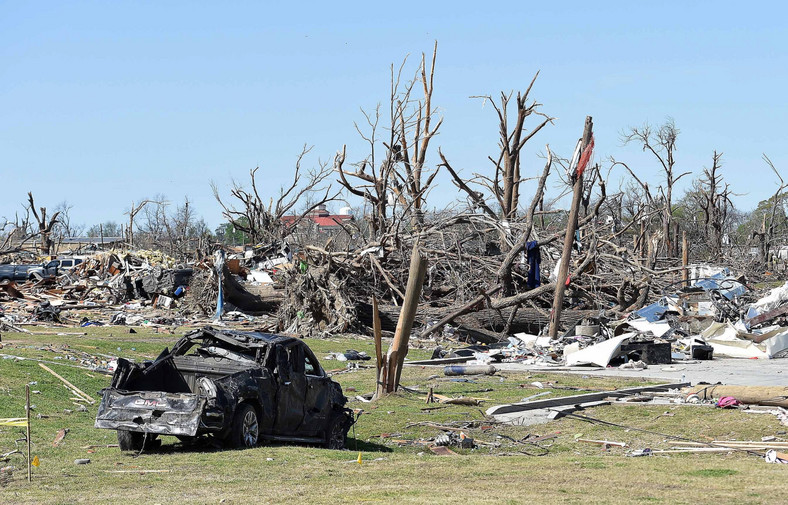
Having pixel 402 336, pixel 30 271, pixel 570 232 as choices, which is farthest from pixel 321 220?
pixel 402 336

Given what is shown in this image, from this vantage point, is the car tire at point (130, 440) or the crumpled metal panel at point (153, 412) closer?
the crumpled metal panel at point (153, 412)

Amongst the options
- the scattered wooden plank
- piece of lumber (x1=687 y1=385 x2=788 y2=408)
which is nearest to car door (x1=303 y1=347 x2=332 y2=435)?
the scattered wooden plank

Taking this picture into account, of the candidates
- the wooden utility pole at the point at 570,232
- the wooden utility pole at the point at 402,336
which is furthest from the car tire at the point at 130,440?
the wooden utility pole at the point at 570,232

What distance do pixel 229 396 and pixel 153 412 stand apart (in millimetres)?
759

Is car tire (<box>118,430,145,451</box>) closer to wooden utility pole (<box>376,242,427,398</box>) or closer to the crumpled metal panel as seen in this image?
the crumpled metal panel

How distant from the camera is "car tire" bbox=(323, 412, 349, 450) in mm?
11016

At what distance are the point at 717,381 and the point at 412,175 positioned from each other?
2319cm

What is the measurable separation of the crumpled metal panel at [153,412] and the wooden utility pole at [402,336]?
6054 mm

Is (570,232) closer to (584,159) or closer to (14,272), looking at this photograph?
(584,159)

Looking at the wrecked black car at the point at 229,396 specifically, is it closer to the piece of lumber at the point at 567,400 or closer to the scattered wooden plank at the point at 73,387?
the piece of lumber at the point at 567,400

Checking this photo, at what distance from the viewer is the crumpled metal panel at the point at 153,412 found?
9.15 metres

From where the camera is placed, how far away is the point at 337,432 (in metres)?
11.2

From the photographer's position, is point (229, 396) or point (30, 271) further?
point (30, 271)

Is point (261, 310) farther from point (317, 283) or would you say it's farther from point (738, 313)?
point (738, 313)
